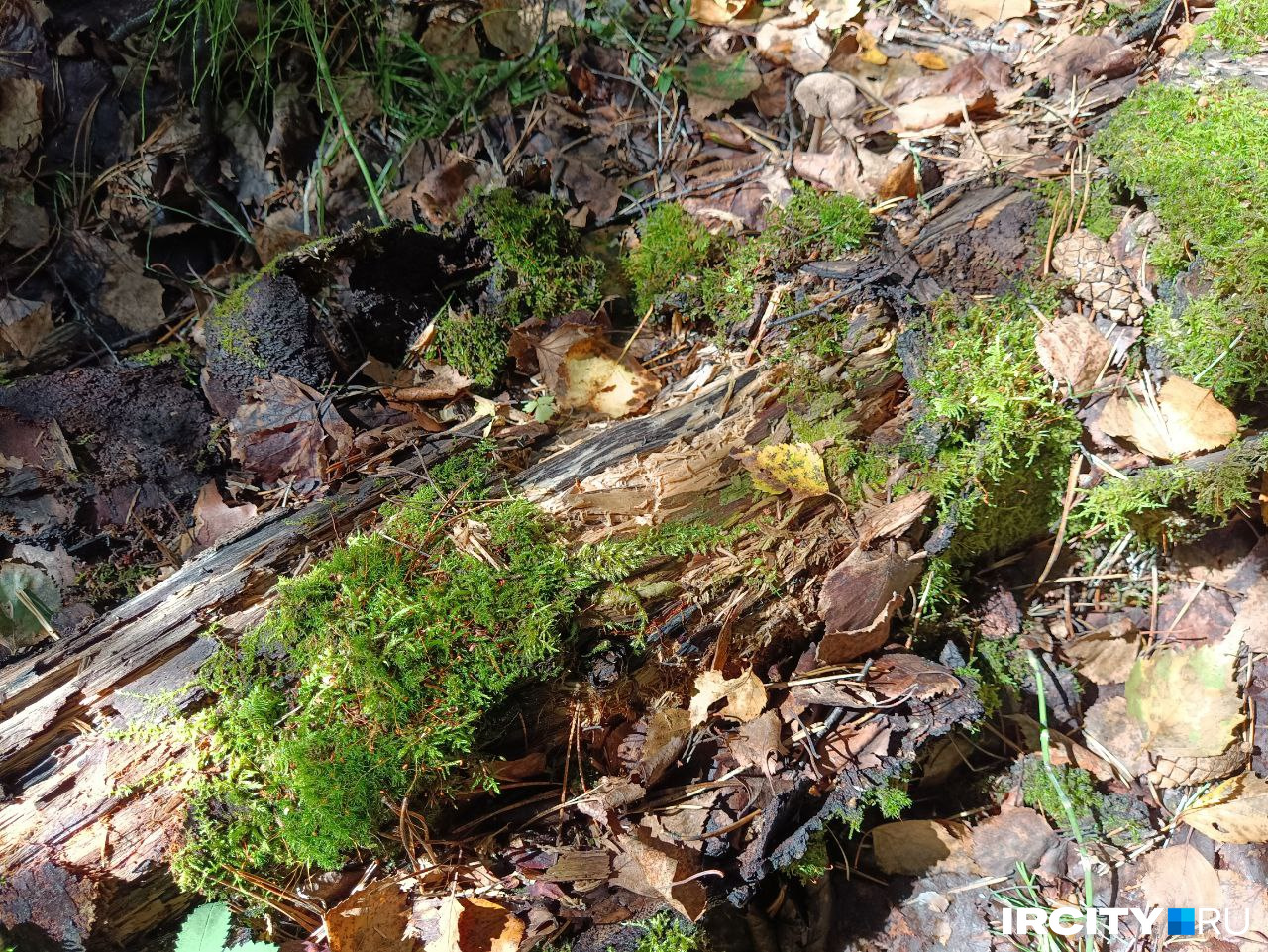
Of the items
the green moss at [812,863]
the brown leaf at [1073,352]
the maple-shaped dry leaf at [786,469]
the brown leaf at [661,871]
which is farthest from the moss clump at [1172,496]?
the brown leaf at [661,871]

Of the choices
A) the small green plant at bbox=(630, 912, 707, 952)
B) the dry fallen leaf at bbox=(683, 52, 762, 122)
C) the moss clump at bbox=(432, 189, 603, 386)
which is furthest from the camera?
the dry fallen leaf at bbox=(683, 52, 762, 122)

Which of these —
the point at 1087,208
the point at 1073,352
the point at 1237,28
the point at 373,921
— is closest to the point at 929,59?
the point at 1237,28

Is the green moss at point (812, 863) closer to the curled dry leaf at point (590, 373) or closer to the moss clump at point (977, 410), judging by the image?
the moss clump at point (977, 410)

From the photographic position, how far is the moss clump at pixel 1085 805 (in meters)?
2.61

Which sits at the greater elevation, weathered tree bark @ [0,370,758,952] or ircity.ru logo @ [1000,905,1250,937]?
weathered tree bark @ [0,370,758,952]

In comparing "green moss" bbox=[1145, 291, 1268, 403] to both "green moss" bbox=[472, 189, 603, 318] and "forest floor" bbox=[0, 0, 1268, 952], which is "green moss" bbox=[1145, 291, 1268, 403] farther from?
"green moss" bbox=[472, 189, 603, 318]

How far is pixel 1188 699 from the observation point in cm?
262

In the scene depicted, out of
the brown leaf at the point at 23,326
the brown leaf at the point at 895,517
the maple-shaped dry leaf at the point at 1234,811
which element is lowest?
the maple-shaped dry leaf at the point at 1234,811

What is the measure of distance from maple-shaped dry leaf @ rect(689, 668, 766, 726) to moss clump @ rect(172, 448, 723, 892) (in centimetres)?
50

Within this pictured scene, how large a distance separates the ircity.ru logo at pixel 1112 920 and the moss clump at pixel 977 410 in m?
1.29

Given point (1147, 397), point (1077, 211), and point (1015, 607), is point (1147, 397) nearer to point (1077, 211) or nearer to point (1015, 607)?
point (1077, 211)

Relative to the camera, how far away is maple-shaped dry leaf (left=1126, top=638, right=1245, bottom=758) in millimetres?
2574

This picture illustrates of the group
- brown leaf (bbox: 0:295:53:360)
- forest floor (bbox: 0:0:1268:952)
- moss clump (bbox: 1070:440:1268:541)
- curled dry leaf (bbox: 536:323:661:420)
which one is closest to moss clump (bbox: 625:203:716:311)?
forest floor (bbox: 0:0:1268:952)

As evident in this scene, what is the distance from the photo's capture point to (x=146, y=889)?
1.87m
